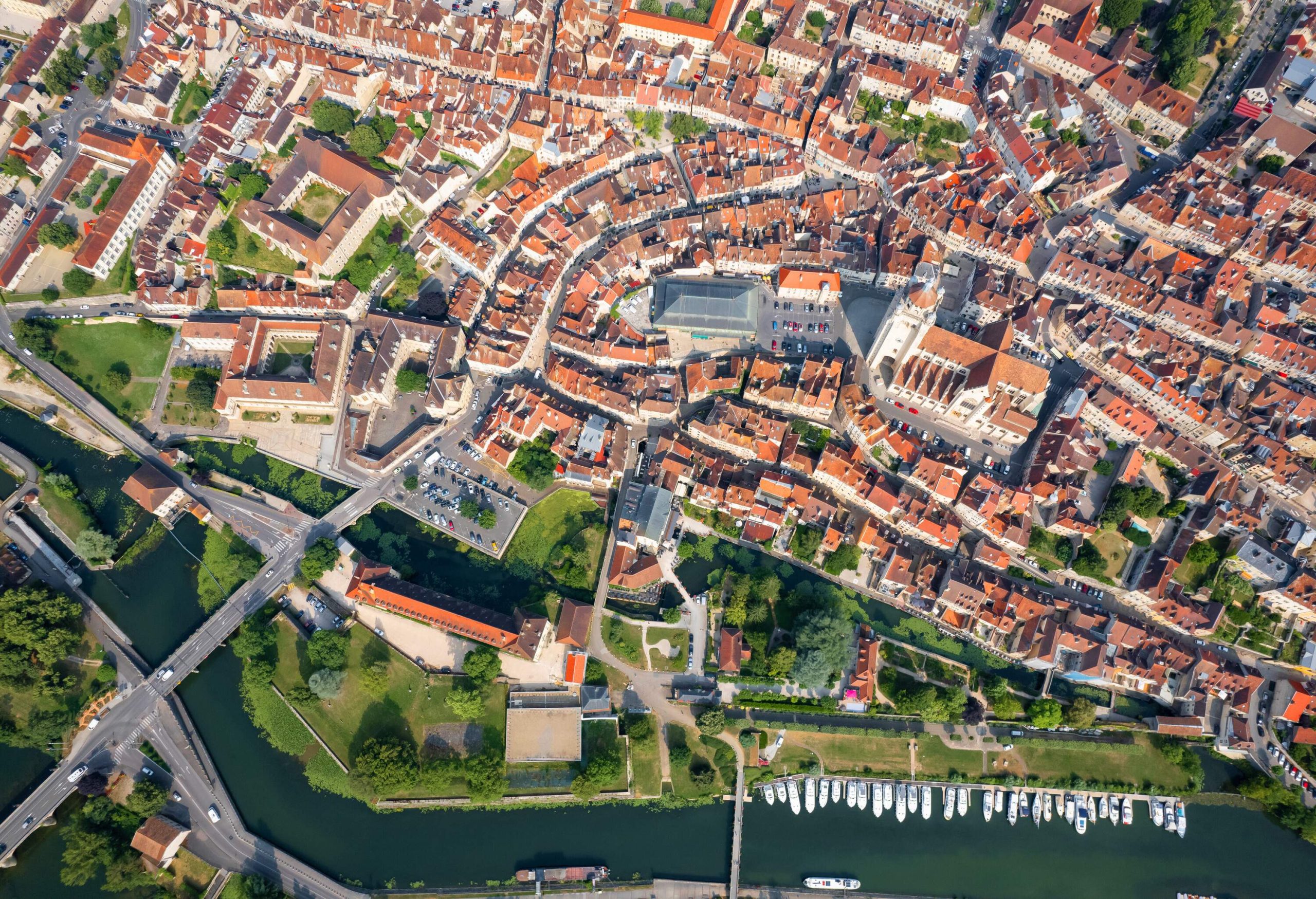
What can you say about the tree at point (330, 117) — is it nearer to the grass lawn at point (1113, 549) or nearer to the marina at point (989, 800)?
the marina at point (989, 800)

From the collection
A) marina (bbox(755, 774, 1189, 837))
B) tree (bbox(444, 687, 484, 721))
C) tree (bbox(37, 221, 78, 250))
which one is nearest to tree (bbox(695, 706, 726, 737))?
marina (bbox(755, 774, 1189, 837))

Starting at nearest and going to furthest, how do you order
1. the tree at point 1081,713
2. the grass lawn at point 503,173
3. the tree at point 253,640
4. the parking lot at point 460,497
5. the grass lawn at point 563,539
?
the tree at point 253,640 → the tree at point 1081,713 → the grass lawn at point 563,539 → the parking lot at point 460,497 → the grass lawn at point 503,173

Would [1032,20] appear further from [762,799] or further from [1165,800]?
[762,799]

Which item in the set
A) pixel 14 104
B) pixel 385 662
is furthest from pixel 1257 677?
→ pixel 14 104

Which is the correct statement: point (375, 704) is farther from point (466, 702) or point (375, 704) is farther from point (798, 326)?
point (798, 326)

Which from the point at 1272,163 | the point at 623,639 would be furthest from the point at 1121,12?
the point at 623,639

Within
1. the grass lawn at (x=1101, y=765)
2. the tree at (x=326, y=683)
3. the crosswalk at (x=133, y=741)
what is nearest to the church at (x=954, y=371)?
the grass lawn at (x=1101, y=765)
